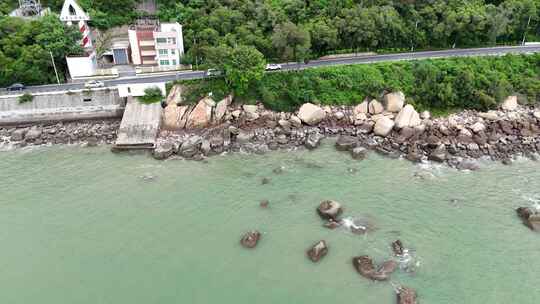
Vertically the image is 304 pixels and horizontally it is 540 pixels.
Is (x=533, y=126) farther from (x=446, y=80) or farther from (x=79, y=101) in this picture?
(x=79, y=101)

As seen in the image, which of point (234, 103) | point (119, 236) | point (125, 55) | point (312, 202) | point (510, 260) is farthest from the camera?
point (125, 55)

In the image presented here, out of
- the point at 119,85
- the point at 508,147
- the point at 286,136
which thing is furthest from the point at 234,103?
the point at 508,147

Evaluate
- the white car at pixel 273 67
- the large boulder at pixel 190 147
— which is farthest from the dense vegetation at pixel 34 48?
the white car at pixel 273 67

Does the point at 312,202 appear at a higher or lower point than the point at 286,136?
lower

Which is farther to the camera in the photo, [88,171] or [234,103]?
[234,103]

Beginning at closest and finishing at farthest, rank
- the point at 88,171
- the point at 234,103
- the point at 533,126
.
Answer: the point at 88,171 < the point at 533,126 < the point at 234,103

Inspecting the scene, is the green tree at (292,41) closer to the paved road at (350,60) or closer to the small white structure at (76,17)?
the paved road at (350,60)

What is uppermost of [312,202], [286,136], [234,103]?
[234,103]

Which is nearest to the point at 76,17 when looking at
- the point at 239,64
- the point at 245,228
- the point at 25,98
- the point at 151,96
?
the point at 25,98
